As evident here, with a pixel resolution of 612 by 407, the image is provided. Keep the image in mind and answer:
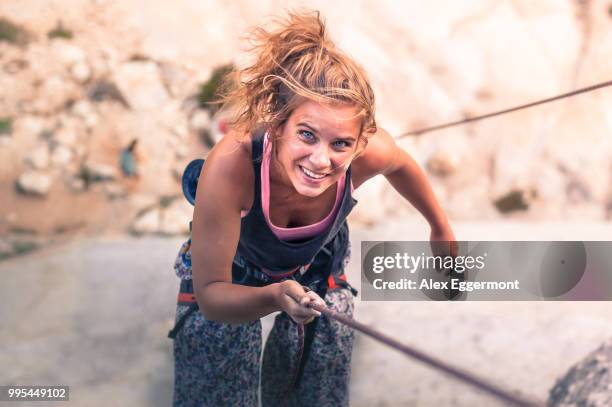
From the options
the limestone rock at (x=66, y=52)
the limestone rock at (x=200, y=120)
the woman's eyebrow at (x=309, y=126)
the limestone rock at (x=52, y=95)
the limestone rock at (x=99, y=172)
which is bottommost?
the woman's eyebrow at (x=309, y=126)

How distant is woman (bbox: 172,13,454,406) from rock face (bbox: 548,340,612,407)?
2.26 ft

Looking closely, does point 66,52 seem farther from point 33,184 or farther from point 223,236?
point 223,236

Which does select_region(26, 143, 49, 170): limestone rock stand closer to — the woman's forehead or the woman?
the woman

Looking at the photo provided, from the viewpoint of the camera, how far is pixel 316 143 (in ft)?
3.76

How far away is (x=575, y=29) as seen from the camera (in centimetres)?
543

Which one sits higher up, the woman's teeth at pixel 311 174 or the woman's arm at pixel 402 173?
the woman's arm at pixel 402 173

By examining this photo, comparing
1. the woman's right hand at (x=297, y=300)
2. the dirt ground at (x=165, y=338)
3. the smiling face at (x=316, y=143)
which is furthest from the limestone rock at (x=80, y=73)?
the woman's right hand at (x=297, y=300)

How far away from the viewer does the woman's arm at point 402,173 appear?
1415 millimetres

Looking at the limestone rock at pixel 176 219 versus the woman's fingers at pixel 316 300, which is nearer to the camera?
the woman's fingers at pixel 316 300

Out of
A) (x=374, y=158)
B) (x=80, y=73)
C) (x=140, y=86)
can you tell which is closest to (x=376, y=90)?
(x=140, y=86)

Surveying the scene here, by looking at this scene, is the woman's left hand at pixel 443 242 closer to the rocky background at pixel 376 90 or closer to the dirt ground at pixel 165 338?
the dirt ground at pixel 165 338

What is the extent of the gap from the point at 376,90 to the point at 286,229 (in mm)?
3872

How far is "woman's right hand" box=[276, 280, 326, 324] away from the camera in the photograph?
1071 millimetres

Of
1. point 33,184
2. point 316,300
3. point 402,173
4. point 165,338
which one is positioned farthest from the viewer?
point 33,184
